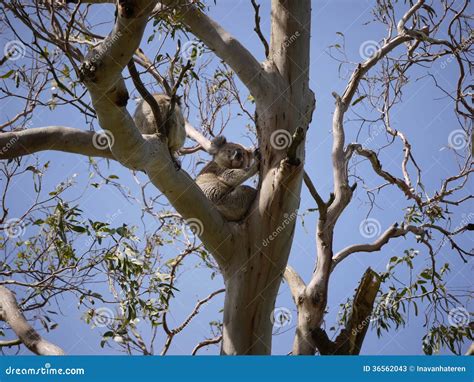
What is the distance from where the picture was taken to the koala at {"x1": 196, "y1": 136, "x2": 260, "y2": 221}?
203 inches

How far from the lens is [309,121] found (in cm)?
500

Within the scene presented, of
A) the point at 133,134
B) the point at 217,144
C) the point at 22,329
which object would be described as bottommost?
the point at 22,329

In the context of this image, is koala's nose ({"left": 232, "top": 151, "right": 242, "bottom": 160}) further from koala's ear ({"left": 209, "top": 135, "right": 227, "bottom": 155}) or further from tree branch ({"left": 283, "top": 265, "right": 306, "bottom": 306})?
tree branch ({"left": 283, "top": 265, "right": 306, "bottom": 306})

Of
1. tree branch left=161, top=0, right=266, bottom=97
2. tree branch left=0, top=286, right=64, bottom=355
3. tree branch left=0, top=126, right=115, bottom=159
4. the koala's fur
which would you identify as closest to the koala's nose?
the koala's fur

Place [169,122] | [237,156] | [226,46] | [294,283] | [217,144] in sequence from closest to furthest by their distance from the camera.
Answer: [226,46]
[169,122]
[294,283]
[237,156]
[217,144]

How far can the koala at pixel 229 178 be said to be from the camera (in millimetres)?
5152

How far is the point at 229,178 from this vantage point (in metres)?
5.91

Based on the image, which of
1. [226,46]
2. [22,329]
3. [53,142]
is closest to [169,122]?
[226,46]

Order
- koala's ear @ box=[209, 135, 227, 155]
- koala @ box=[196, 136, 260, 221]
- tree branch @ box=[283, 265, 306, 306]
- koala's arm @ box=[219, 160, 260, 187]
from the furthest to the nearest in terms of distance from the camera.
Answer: koala's ear @ box=[209, 135, 227, 155] → tree branch @ box=[283, 265, 306, 306] → koala's arm @ box=[219, 160, 260, 187] → koala @ box=[196, 136, 260, 221]

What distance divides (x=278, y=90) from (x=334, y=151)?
1827 millimetres

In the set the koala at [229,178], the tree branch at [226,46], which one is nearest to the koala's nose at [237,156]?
the koala at [229,178]

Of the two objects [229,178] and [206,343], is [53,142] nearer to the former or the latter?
[229,178]

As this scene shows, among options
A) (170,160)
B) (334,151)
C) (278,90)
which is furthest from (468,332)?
(170,160)

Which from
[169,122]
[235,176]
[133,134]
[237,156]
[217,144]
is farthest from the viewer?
[217,144]
